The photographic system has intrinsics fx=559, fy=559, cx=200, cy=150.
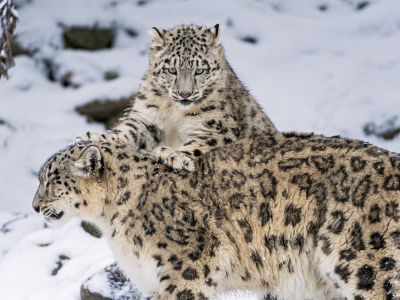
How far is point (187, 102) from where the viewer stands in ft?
20.2

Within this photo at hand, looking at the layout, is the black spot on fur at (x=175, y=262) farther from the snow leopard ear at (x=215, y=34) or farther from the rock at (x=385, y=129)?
the rock at (x=385, y=129)

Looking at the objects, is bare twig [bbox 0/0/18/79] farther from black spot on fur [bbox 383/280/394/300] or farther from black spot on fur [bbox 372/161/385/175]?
black spot on fur [bbox 383/280/394/300]

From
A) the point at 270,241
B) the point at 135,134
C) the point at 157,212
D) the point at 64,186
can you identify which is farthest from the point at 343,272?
the point at 135,134

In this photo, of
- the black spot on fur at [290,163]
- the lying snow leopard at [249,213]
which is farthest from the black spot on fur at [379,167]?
the black spot on fur at [290,163]

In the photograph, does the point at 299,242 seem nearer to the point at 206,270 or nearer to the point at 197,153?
the point at 206,270

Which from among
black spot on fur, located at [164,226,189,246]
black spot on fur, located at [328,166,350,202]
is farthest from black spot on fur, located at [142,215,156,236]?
black spot on fur, located at [328,166,350,202]

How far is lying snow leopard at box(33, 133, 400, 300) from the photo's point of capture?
404 cm

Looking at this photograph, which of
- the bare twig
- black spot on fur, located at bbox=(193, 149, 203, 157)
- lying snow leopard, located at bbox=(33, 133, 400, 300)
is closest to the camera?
lying snow leopard, located at bbox=(33, 133, 400, 300)

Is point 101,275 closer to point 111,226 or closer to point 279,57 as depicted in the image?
point 111,226

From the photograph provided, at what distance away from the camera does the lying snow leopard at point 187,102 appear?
618 cm

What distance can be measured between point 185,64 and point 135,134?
980 mm

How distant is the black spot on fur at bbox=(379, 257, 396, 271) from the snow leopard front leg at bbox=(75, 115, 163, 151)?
3.25 m

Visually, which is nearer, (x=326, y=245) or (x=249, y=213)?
(x=326, y=245)

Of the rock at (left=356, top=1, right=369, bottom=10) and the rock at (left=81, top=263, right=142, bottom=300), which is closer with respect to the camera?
the rock at (left=81, top=263, right=142, bottom=300)
